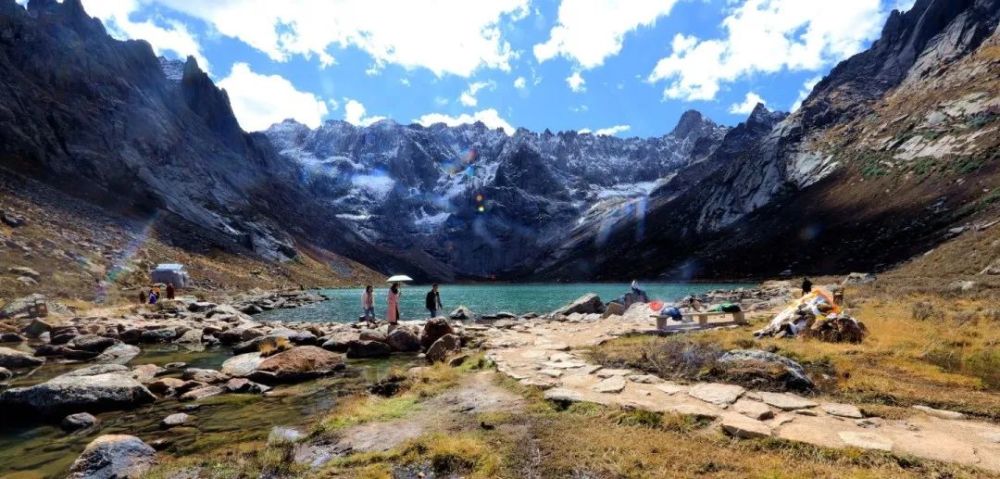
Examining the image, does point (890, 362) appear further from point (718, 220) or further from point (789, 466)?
point (718, 220)

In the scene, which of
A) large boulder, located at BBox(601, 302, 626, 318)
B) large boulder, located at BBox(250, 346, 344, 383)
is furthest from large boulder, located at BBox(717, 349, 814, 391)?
large boulder, located at BBox(601, 302, 626, 318)

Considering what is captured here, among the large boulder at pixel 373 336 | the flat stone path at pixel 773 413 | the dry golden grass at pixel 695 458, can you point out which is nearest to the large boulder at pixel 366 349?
the large boulder at pixel 373 336

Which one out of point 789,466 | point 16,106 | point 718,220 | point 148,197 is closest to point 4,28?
point 16,106

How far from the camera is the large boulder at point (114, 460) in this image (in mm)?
8172

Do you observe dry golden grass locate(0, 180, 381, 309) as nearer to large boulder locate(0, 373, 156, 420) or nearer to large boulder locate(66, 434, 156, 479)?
large boulder locate(0, 373, 156, 420)

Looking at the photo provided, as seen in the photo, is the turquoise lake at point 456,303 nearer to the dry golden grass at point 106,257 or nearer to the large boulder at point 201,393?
the dry golden grass at point 106,257

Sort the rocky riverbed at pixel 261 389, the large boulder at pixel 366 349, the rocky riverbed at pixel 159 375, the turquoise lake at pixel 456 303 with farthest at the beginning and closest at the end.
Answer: the turquoise lake at pixel 456 303 → the large boulder at pixel 366 349 → the rocky riverbed at pixel 159 375 → the rocky riverbed at pixel 261 389

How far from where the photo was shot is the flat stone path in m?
6.91

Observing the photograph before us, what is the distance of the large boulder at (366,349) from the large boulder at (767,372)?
13.6 meters

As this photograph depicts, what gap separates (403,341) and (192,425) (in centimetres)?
1019

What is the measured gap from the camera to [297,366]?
16.6 m

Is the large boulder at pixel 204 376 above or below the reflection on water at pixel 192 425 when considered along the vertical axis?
above

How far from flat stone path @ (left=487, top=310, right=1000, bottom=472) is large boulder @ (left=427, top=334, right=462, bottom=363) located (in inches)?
152

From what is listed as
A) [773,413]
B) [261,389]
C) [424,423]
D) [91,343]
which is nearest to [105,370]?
[261,389]
